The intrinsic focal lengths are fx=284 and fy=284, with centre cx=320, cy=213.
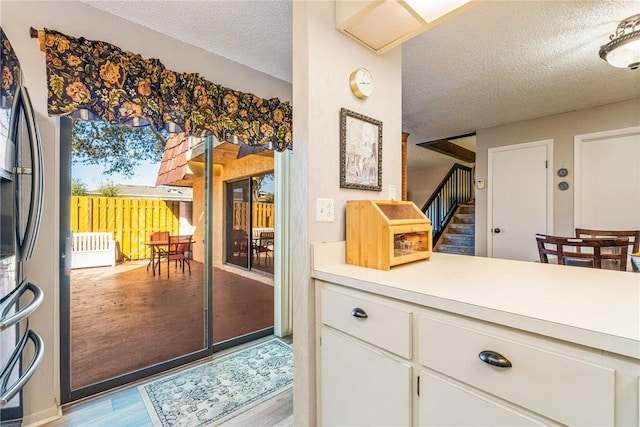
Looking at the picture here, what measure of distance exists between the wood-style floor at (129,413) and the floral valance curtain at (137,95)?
1.77 meters

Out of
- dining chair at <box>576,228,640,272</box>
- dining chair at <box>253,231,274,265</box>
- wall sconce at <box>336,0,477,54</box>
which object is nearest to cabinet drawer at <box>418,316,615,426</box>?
wall sconce at <box>336,0,477,54</box>

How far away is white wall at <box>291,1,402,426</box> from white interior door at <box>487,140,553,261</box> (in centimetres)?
340

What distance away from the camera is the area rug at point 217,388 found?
1.72 meters

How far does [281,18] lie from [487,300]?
1994 millimetres

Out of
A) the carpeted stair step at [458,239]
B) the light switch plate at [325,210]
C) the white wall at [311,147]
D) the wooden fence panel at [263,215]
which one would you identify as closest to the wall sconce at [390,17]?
the white wall at [311,147]

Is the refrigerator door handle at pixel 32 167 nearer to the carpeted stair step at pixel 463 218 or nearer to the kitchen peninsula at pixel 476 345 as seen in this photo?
the kitchen peninsula at pixel 476 345

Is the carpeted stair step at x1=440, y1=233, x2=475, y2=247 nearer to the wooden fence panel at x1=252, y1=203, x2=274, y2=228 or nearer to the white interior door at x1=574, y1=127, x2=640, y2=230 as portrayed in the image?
the white interior door at x1=574, y1=127, x2=640, y2=230

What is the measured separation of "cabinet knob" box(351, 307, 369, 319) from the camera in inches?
44.0

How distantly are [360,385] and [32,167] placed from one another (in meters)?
1.65

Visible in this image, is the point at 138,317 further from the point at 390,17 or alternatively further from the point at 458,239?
the point at 458,239

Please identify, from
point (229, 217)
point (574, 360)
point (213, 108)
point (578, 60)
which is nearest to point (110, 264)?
point (229, 217)

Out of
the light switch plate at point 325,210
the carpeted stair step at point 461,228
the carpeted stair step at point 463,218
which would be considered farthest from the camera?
the carpeted stair step at point 463,218

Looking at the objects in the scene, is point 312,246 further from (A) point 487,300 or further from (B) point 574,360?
(B) point 574,360

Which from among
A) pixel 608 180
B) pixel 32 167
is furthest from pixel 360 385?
pixel 608 180
